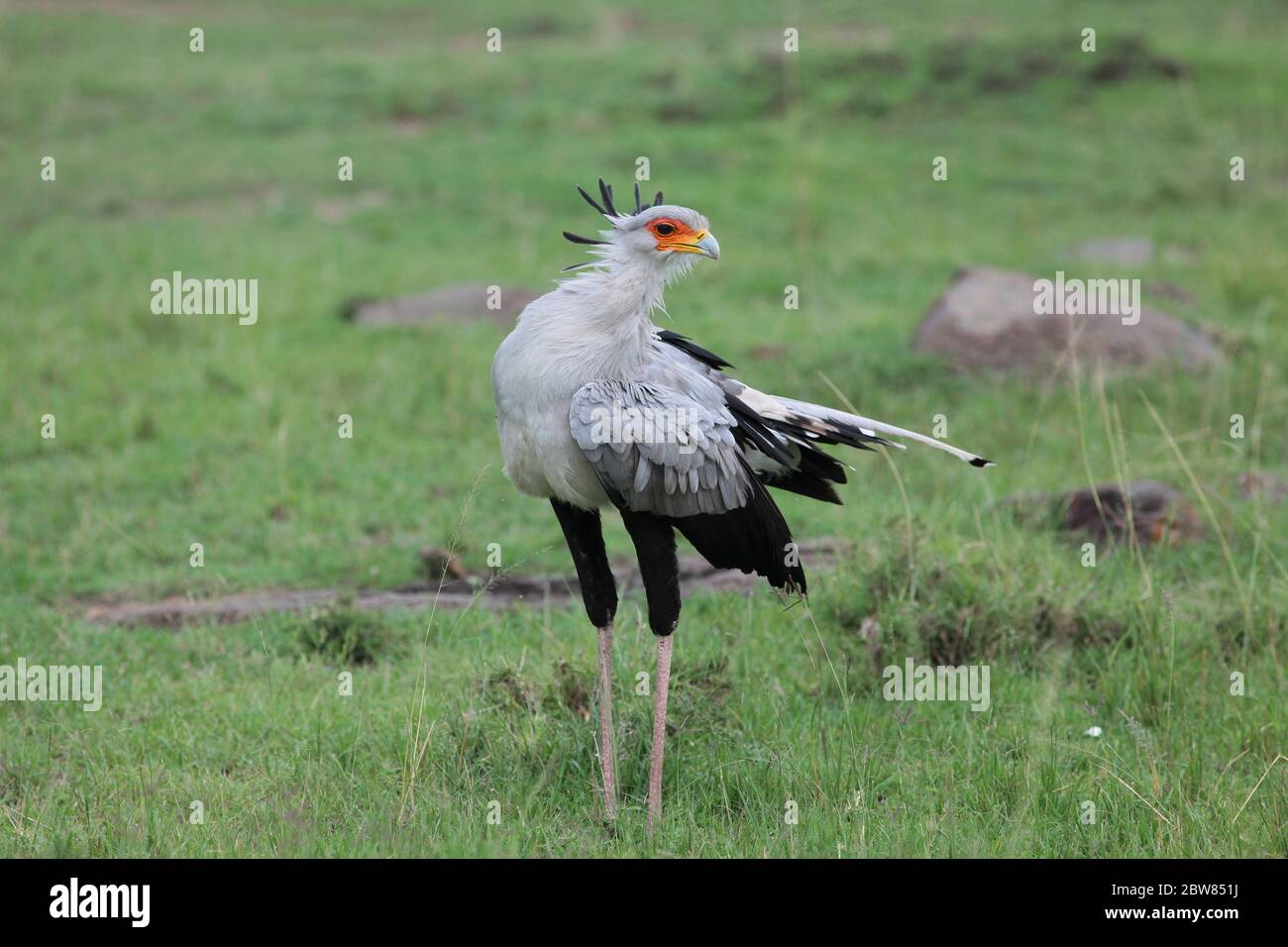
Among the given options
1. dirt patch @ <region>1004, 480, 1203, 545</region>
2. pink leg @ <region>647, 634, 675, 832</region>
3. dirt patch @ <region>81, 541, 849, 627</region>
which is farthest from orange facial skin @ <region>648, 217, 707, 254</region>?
dirt patch @ <region>1004, 480, 1203, 545</region>

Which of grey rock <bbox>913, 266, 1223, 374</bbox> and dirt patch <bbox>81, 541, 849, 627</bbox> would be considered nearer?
dirt patch <bbox>81, 541, 849, 627</bbox>

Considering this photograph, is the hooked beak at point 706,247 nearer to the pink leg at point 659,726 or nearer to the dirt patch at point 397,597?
the pink leg at point 659,726

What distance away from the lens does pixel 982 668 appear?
5.53 metres

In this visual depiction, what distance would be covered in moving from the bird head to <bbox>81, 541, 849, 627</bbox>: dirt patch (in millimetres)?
2125

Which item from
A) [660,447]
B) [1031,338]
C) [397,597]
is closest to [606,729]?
[660,447]

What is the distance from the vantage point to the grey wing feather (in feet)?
13.8

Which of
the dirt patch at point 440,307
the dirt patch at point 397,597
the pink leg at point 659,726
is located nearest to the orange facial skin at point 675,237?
the pink leg at point 659,726

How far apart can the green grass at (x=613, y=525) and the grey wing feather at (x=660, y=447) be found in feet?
2.38

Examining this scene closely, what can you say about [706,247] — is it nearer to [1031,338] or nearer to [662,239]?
[662,239]

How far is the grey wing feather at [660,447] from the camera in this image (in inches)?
166

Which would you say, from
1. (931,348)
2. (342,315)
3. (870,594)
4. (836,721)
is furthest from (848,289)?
(836,721)

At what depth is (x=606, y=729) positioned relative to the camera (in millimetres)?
4555

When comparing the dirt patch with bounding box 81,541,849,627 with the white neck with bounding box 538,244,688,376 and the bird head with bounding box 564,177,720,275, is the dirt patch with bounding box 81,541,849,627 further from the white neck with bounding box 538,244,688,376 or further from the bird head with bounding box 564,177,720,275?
the bird head with bounding box 564,177,720,275

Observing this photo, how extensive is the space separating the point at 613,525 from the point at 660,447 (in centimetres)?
326
